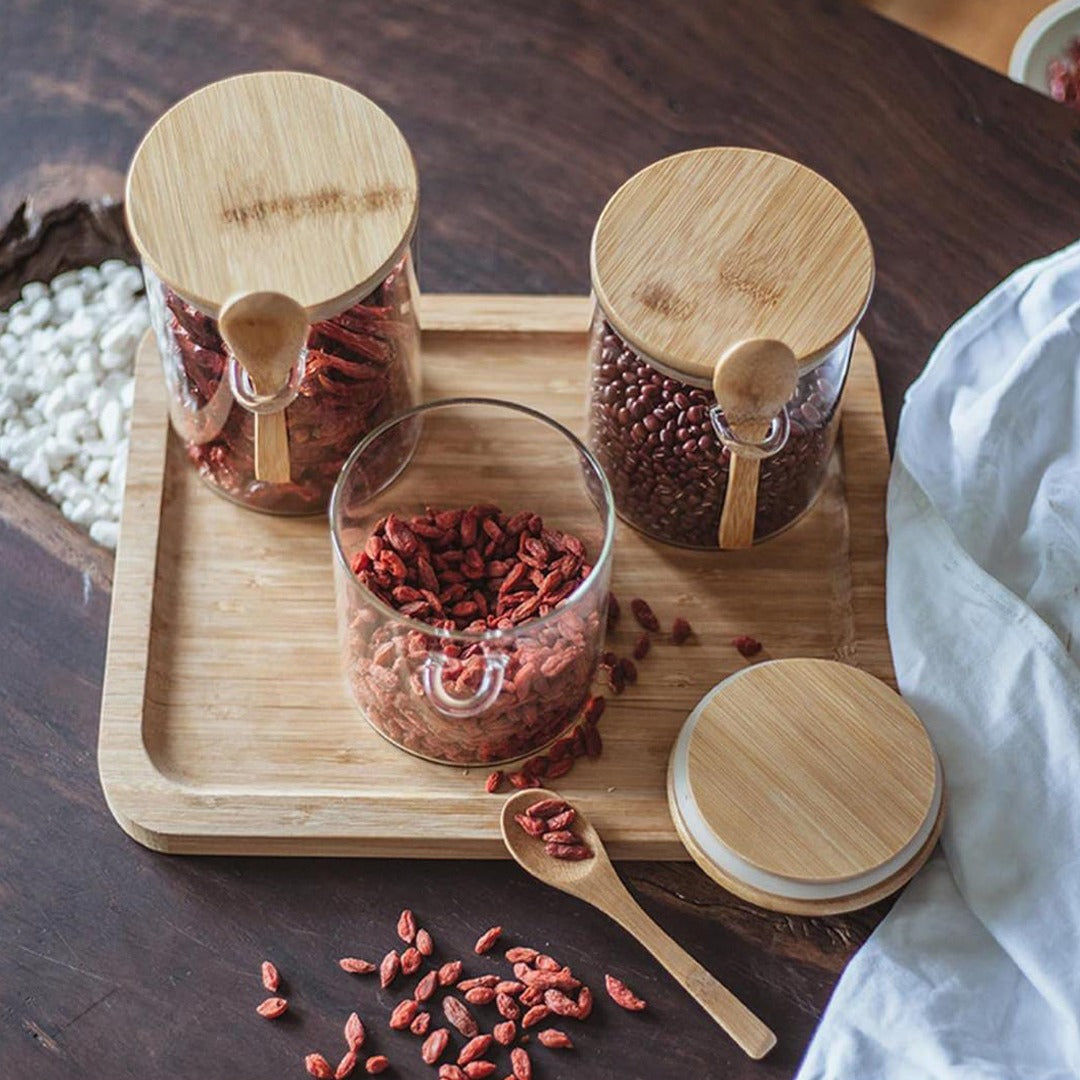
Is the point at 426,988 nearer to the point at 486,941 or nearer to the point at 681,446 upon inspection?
the point at 486,941

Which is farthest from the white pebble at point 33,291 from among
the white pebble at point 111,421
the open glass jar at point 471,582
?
the open glass jar at point 471,582

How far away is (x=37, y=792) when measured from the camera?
1.26m

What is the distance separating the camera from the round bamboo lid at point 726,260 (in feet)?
3.93

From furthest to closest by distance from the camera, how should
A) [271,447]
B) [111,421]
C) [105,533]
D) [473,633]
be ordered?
1. [111,421]
2. [105,533]
3. [271,447]
4. [473,633]

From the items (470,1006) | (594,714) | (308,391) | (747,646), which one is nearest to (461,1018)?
(470,1006)

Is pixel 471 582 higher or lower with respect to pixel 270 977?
higher

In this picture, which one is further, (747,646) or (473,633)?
(747,646)

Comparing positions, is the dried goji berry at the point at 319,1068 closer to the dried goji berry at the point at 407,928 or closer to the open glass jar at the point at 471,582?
the dried goji berry at the point at 407,928

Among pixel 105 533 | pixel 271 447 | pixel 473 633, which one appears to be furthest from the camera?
pixel 105 533

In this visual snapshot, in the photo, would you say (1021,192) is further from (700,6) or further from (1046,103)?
(700,6)

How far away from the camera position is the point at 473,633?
45.0 inches

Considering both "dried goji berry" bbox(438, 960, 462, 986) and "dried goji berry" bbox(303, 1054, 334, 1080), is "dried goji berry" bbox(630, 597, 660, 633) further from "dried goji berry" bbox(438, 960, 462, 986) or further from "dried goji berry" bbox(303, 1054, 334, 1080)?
"dried goji berry" bbox(303, 1054, 334, 1080)

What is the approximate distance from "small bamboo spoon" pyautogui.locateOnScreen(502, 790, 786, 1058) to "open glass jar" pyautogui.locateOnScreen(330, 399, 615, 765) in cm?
7

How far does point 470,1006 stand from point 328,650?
0.96 feet
